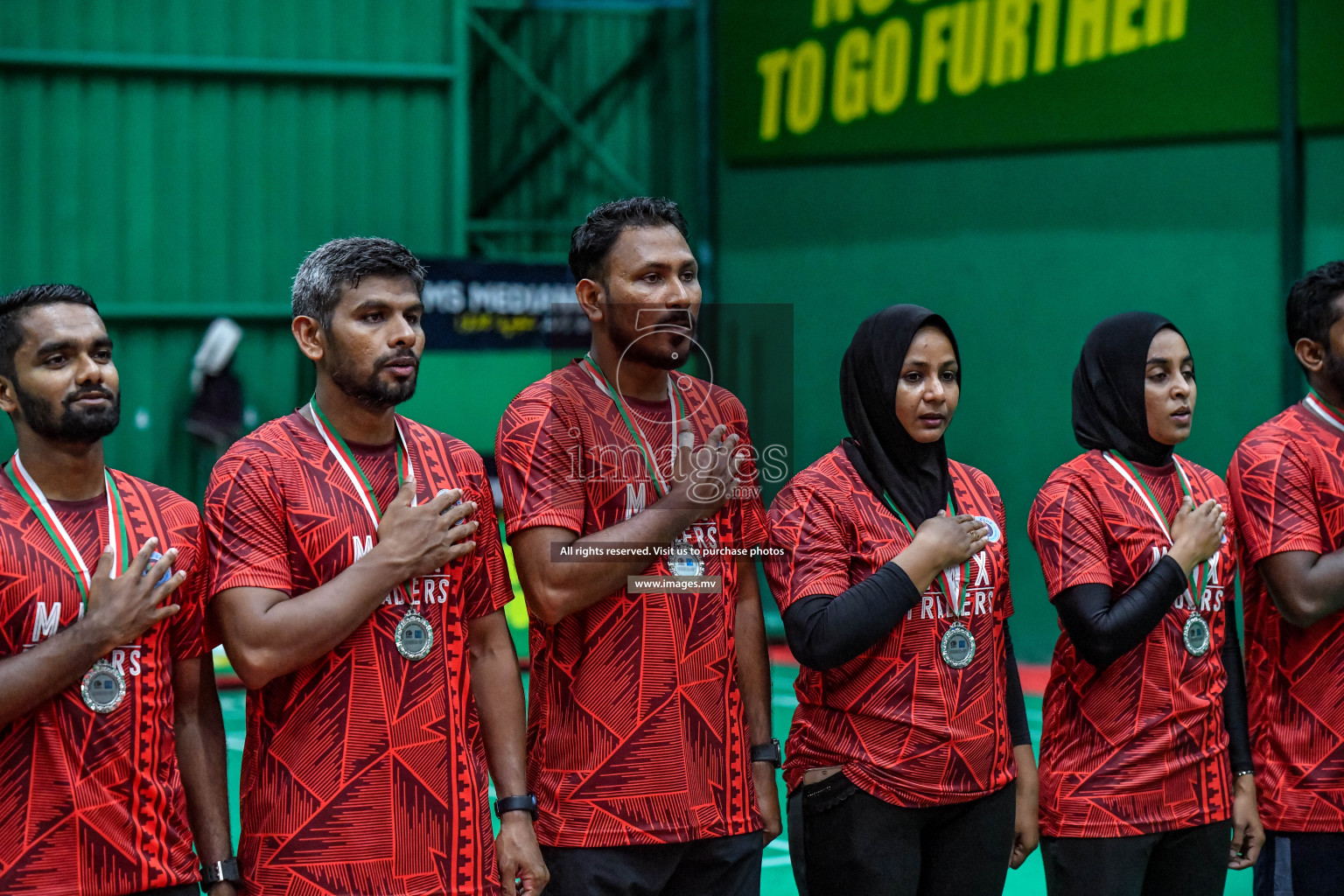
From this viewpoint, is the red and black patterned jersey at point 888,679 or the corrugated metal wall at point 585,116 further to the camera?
the corrugated metal wall at point 585,116

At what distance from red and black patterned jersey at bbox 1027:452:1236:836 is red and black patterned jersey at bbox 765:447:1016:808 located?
0.22m

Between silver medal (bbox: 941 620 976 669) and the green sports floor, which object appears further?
the green sports floor

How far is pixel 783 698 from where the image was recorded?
10.5m

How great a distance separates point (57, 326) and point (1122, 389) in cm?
274

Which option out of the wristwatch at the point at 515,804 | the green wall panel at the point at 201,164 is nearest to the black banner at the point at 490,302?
the green wall panel at the point at 201,164

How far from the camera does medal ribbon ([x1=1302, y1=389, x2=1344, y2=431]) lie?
14.1 feet

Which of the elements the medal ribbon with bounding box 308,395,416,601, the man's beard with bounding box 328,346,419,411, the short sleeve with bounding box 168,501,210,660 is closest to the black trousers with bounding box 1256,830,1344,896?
the medal ribbon with bounding box 308,395,416,601

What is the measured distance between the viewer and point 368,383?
332cm

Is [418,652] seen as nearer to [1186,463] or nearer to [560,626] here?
[560,626]

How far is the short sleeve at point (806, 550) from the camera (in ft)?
12.1

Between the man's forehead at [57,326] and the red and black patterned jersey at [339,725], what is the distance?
0.41 m

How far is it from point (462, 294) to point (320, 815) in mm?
8359

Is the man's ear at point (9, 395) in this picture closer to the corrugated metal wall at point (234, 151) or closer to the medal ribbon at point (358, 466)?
the medal ribbon at point (358, 466)

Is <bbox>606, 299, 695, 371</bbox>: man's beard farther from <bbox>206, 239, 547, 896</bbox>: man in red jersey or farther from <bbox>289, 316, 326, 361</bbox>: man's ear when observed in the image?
<bbox>289, 316, 326, 361</bbox>: man's ear
